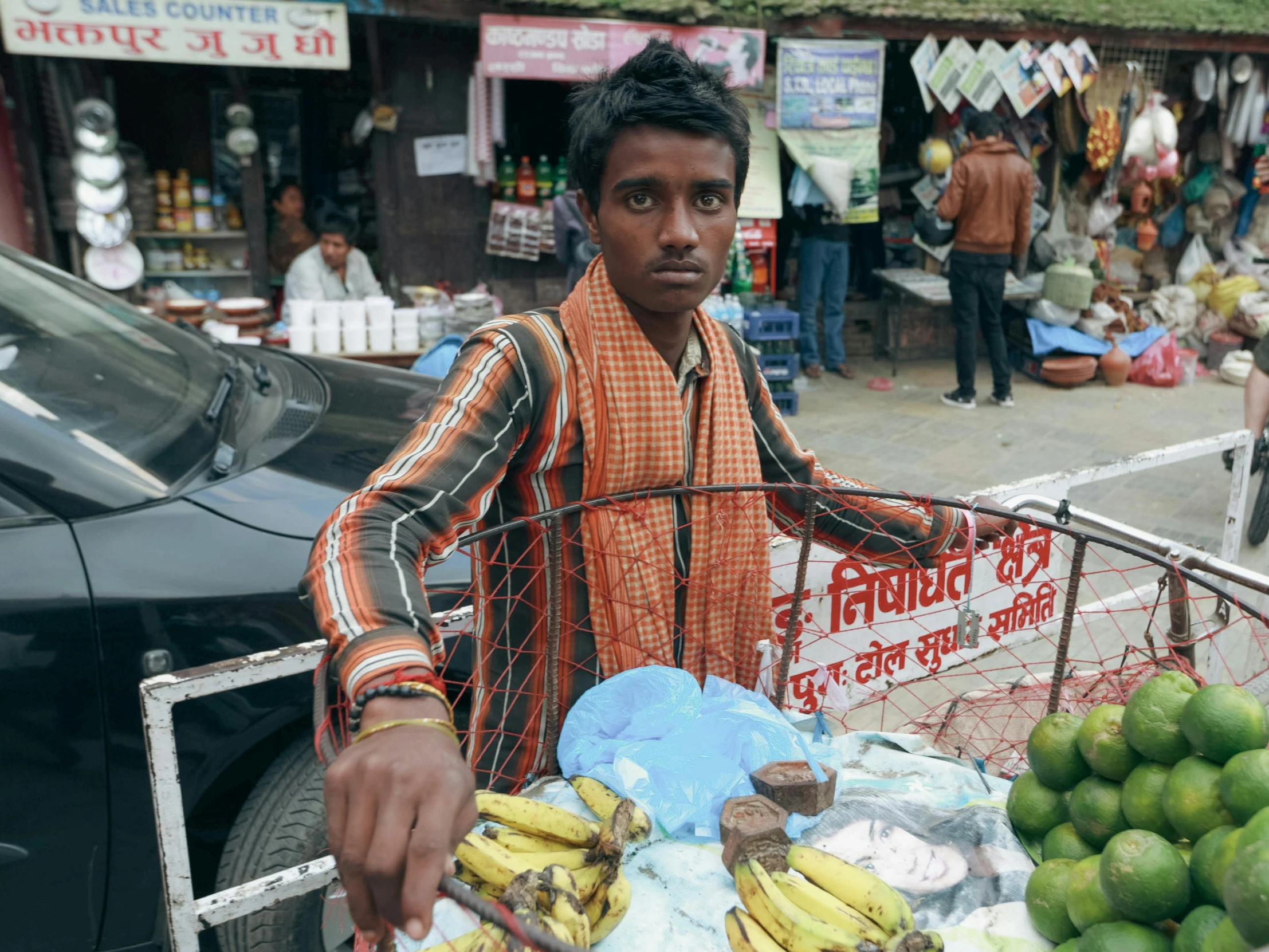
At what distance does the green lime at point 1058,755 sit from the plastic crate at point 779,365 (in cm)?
603

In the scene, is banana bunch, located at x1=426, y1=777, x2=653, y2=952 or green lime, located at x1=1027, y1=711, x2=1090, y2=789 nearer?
banana bunch, located at x1=426, y1=777, x2=653, y2=952

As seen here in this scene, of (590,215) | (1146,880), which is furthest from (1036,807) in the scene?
(590,215)

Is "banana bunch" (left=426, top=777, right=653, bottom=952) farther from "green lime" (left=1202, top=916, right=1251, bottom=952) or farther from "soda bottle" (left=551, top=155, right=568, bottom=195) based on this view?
"soda bottle" (left=551, top=155, right=568, bottom=195)

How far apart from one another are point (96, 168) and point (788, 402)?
5.07 m

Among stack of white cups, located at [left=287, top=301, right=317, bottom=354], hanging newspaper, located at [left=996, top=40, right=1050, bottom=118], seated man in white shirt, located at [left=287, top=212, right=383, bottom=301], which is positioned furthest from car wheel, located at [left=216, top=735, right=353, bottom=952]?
hanging newspaper, located at [left=996, top=40, right=1050, bottom=118]

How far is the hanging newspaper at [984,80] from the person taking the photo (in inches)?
329

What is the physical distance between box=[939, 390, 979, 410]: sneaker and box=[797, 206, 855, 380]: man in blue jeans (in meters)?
1.01

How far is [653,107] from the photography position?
162 centimetres

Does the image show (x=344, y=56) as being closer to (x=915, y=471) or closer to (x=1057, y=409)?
(x=915, y=471)

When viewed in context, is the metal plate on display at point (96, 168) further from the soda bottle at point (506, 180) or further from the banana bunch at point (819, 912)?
the banana bunch at point (819, 912)

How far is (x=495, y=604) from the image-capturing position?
1889mm

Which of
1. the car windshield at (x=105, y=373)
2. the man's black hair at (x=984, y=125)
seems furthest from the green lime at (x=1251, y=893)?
the man's black hair at (x=984, y=125)

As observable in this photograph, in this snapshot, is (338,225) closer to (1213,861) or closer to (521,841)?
(521,841)

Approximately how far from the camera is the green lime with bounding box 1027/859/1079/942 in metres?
1.42
